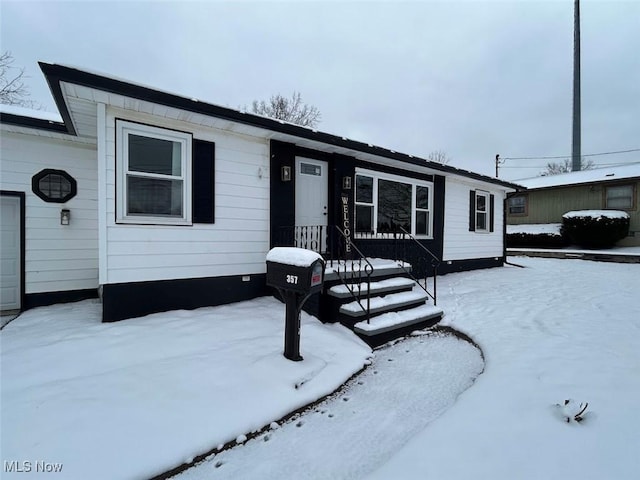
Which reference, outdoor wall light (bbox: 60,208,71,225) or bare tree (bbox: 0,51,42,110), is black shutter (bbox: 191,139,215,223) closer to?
outdoor wall light (bbox: 60,208,71,225)

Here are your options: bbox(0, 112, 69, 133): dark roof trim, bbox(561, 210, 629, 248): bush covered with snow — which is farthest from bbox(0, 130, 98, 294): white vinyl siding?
bbox(561, 210, 629, 248): bush covered with snow

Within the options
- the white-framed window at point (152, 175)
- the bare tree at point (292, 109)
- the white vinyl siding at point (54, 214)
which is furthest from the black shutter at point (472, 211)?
the bare tree at point (292, 109)

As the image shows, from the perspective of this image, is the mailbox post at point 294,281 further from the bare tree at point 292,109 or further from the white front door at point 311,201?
the bare tree at point 292,109

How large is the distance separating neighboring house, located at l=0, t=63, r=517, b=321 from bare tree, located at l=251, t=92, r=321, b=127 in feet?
51.3

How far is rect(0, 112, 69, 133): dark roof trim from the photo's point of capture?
4297mm

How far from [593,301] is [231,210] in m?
6.68

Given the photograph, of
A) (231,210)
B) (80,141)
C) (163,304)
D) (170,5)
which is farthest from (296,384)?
(170,5)

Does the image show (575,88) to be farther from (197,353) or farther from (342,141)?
(197,353)

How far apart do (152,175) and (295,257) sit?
275cm

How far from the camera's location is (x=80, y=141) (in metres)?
5.11

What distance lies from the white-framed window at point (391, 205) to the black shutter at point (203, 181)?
3253mm

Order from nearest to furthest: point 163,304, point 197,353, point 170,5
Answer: point 197,353, point 163,304, point 170,5

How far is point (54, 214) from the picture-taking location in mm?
5004

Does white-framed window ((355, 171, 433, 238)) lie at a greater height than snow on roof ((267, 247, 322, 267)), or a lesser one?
greater
